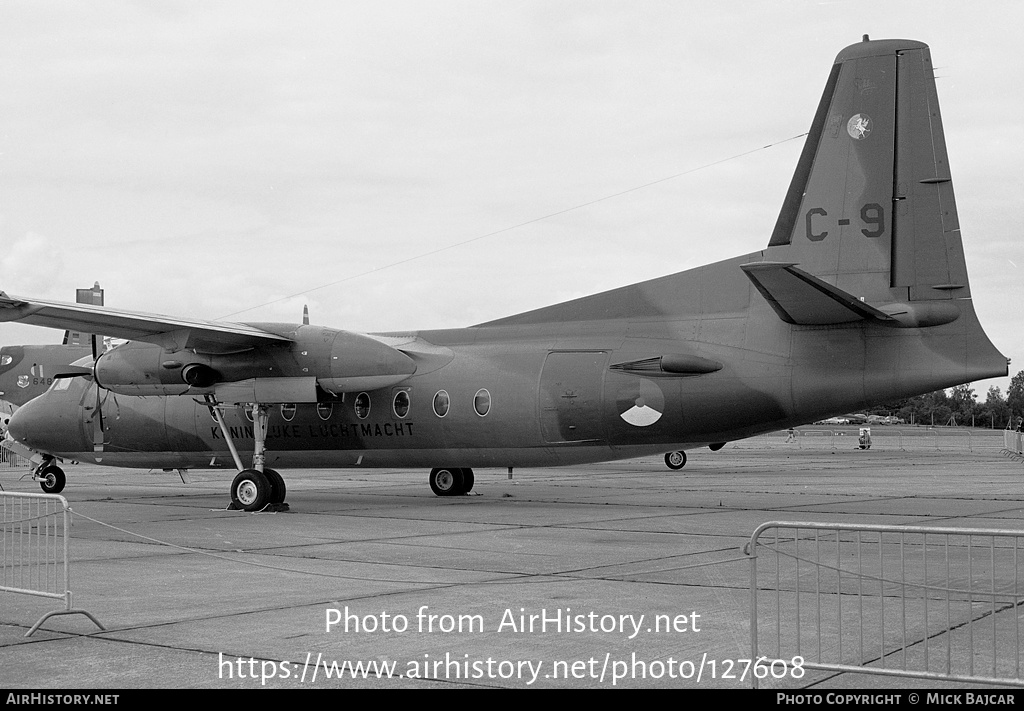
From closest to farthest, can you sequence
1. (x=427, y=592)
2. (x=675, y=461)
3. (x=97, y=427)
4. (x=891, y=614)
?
1. (x=891, y=614)
2. (x=427, y=592)
3. (x=97, y=427)
4. (x=675, y=461)

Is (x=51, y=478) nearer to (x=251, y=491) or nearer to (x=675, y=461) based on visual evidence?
(x=251, y=491)

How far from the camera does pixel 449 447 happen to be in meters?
21.0

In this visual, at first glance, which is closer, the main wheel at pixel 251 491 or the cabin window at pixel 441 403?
the main wheel at pixel 251 491

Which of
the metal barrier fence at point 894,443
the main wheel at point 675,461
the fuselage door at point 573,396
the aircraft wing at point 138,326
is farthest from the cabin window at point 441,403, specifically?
the metal barrier fence at point 894,443

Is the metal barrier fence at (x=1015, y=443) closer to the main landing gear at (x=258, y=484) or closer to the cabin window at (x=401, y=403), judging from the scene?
the cabin window at (x=401, y=403)

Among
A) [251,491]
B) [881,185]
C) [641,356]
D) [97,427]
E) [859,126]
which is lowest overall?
[251,491]

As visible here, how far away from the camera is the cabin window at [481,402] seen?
20.3 metres

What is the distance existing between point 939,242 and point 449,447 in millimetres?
9933

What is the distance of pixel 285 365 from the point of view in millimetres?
21078

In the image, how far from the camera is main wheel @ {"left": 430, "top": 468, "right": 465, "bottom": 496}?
2450 cm

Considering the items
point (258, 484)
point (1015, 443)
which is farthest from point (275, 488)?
point (1015, 443)

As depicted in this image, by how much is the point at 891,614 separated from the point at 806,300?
24.5 feet

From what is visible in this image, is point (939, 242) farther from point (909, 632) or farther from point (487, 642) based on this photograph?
point (487, 642)

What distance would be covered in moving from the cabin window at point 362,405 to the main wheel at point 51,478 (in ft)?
31.2
